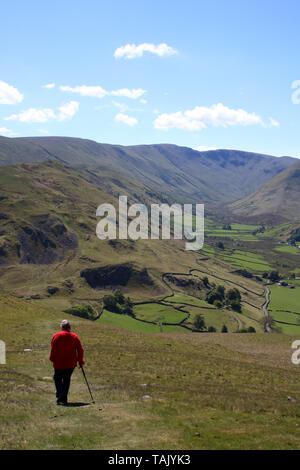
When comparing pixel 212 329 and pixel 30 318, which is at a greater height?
pixel 30 318

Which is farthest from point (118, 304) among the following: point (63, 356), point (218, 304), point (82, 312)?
point (63, 356)

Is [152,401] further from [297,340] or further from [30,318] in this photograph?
[297,340]

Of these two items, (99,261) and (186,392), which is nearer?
(186,392)

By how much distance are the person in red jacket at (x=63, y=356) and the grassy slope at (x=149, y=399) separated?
1091 mm

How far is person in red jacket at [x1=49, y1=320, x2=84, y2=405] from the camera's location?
1794 centimetres

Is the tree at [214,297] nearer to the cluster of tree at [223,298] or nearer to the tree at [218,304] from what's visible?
the cluster of tree at [223,298]

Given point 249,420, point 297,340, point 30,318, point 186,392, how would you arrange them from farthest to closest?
point 297,340
point 30,318
point 186,392
point 249,420

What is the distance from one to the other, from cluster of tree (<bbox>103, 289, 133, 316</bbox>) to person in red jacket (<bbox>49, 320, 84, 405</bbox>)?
101 m

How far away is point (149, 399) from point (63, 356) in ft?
20.5

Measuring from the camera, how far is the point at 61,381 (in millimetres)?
18594

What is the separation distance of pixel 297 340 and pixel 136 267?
109 meters

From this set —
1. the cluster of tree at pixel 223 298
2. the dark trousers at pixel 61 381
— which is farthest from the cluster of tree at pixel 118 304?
the dark trousers at pixel 61 381

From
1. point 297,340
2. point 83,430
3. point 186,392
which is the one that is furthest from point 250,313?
point 83,430
